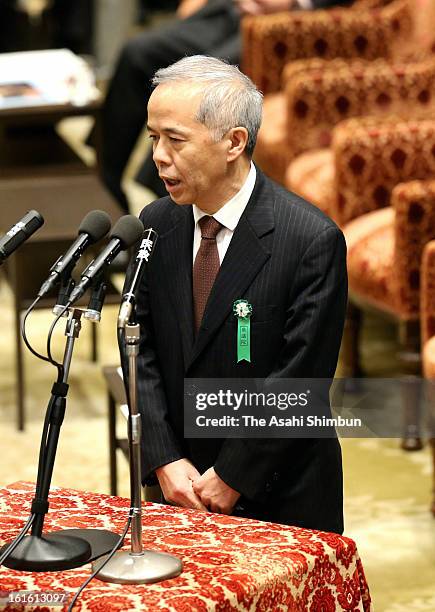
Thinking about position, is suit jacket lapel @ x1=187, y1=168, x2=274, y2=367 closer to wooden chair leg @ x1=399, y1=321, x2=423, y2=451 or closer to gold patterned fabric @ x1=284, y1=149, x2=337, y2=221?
wooden chair leg @ x1=399, y1=321, x2=423, y2=451

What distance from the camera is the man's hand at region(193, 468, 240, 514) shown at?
9.46 feet

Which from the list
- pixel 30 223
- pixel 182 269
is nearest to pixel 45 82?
pixel 182 269

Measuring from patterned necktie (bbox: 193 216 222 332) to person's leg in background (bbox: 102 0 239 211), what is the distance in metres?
3.73

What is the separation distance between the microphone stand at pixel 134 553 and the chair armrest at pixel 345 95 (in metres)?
3.39

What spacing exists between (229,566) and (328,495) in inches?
22.6

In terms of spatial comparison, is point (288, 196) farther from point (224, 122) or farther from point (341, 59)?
point (341, 59)

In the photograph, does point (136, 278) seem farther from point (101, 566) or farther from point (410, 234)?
point (410, 234)

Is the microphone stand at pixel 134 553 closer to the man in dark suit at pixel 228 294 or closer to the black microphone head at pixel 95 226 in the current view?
the black microphone head at pixel 95 226

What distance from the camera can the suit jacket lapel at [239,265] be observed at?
2869 mm

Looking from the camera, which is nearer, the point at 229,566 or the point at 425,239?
the point at 229,566

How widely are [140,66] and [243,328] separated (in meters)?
3.98

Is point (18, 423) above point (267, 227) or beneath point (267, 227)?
beneath

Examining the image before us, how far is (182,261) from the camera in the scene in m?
2.96

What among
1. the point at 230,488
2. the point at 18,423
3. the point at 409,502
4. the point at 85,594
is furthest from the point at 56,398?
the point at 18,423
